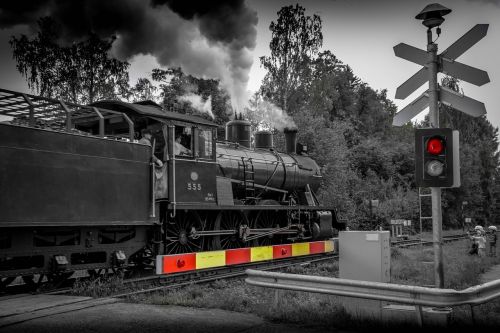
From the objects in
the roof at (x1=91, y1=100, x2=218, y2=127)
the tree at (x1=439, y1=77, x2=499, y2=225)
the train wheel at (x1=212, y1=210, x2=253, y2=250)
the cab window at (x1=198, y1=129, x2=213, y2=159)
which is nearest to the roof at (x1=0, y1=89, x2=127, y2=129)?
the roof at (x1=91, y1=100, x2=218, y2=127)

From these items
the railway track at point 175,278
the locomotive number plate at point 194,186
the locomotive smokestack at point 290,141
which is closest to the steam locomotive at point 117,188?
the locomotive number plate at point 194,186

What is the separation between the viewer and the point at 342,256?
819cm

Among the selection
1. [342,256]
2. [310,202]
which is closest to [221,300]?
[342,256]

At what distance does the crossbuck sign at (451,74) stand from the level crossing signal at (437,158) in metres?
0.44

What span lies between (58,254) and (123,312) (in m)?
2.87

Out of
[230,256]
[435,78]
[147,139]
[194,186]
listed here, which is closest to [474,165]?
[230,256]

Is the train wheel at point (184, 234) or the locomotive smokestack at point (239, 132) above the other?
the locomotive smokestack at point (239, 132)

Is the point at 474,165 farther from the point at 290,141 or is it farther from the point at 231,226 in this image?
the point at 231,226

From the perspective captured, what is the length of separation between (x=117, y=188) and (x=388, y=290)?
5.81 metres

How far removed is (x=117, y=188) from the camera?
966cm

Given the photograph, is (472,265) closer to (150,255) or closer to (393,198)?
(150,255)

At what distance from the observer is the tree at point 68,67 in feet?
72.1

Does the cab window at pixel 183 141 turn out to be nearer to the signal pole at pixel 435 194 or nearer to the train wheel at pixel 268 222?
the train wheel at pixel 268 222

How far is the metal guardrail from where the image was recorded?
513 cm
